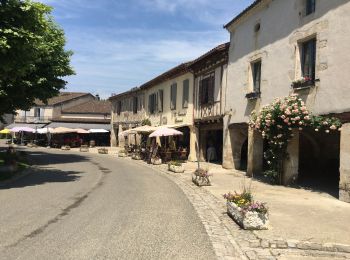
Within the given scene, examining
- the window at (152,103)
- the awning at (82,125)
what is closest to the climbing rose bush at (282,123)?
the window at (152,103)

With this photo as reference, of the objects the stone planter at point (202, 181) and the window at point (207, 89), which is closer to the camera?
the stone planter at point (202, 181)

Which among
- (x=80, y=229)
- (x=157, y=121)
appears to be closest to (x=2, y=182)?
(x=80, y=229)

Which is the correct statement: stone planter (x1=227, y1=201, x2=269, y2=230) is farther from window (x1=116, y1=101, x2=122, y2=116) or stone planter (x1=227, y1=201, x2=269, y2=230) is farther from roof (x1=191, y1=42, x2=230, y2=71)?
window (x1=116, y1=101, x2=122, y2=116)

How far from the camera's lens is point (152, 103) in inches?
1444

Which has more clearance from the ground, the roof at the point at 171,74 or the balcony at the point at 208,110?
the roof at the point at 171,74

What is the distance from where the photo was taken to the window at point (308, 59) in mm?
14633

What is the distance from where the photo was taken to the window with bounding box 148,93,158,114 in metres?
35.7

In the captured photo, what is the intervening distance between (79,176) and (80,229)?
1059 centimetres

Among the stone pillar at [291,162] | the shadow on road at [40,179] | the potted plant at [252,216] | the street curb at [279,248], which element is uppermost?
the stone pillar at [291,162]

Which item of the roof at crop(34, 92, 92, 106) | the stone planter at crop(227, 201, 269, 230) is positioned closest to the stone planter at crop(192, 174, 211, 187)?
the stone planter at crop(227, 201, 269, 230)

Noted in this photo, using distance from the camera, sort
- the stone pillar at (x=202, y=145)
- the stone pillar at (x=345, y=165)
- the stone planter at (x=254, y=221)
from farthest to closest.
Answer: the stone pillar at (x=202, y=145), the stone pillar at (x=345, y=165), the stone planter at (x=254, y=221)

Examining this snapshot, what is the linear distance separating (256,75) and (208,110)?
19.9ft

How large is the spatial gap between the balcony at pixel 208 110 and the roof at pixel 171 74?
3133 mm

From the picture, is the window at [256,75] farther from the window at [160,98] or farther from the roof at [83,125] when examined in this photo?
the roof at [83,125]
